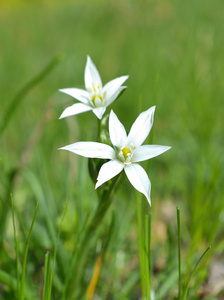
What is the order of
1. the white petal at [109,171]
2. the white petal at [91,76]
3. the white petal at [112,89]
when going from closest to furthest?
1. the white petal at [109,171]
2. the white petal at [112,89]
3. the white petal at [91,76]

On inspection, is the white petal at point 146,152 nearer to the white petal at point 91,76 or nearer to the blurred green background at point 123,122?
the blurred green background at point 123,122

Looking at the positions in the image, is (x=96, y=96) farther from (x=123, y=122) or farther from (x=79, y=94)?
(x=123, y=122)

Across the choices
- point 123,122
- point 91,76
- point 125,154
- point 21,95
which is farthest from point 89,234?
point 123,122

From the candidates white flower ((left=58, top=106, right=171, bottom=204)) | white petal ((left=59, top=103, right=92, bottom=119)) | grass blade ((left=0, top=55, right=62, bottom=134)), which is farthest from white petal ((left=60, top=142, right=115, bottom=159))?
grass blade ((left=0, top=55, right=62, bottom=134))

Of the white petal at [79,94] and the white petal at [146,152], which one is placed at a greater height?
the white petal at [79,94]

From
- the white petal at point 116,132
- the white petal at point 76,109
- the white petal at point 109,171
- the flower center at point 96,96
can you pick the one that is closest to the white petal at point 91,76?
the flower center at point 96,96

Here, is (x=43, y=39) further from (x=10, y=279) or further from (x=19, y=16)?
(x=10, y=279)

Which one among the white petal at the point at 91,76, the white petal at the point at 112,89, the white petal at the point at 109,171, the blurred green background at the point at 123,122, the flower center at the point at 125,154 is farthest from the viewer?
the blurred green background at the point at 123,122

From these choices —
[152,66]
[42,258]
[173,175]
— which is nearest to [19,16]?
[152,66]
